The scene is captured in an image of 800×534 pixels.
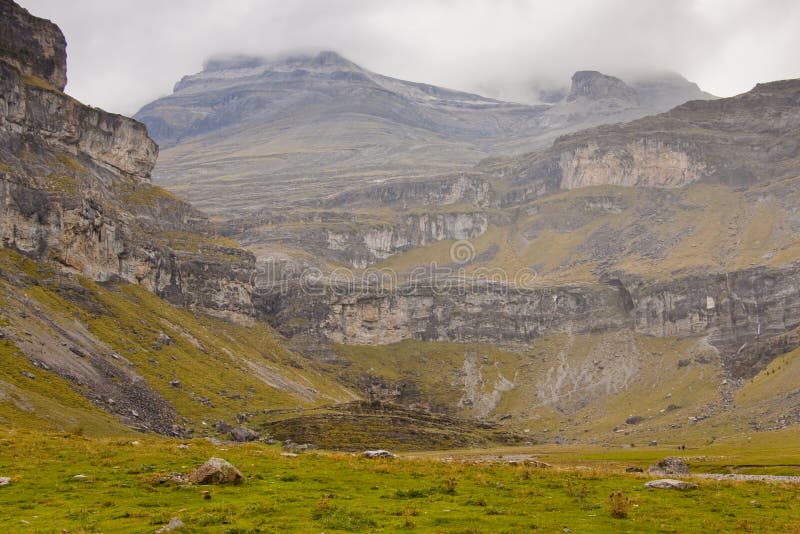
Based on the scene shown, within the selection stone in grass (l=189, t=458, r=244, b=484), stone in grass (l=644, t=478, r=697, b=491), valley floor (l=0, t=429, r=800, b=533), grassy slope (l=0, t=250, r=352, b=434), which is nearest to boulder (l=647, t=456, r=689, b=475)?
valley floor (l=0, t=429, r=800, b=533)

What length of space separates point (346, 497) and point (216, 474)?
6.40 metres

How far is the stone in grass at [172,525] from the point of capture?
1062 inches

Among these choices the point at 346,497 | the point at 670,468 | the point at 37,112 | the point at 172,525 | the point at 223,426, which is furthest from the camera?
the point at 37,112

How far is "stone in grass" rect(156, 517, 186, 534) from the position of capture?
2697 cm

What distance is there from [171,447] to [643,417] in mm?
163397

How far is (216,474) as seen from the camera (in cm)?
3631

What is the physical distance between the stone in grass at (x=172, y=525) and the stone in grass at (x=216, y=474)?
821 cm

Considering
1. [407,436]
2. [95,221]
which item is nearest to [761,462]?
[407,436]

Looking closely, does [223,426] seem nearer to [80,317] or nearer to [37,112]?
[80,317]

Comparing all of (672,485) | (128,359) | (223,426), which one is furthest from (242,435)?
(672,485)

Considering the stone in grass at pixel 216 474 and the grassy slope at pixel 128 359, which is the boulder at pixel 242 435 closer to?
the grassy slope at pixel 128 359

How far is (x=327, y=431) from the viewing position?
135 m

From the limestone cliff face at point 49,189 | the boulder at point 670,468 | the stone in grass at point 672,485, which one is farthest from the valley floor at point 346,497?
the limestone cliff face at point 49,189

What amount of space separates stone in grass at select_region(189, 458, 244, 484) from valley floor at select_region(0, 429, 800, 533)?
915 mm
